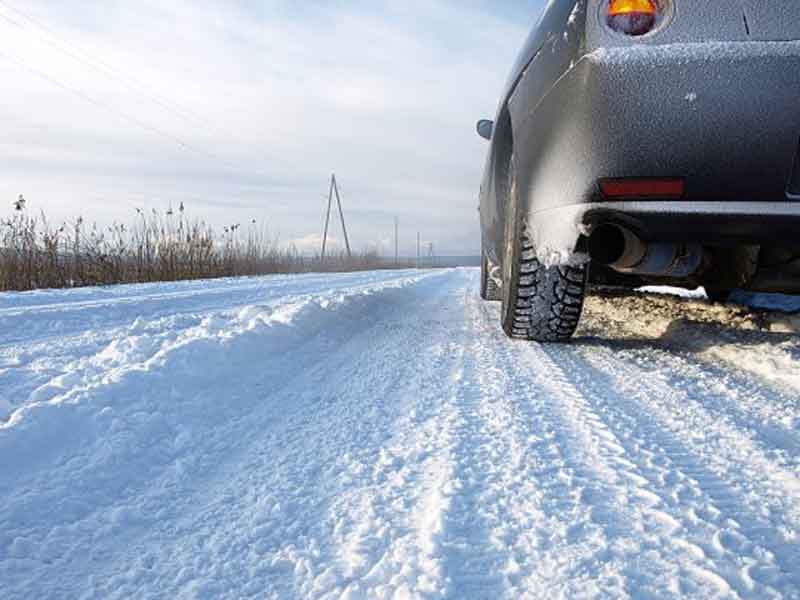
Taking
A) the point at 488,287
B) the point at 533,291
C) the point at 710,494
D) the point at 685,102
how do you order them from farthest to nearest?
1. the point at 488,287
2. the point at 533,291
3. the point at 685,102
4. the point at 710,494

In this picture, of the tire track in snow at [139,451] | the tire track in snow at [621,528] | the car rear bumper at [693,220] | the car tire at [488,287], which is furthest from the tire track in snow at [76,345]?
the car tire at [488,287]

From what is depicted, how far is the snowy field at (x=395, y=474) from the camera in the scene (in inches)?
30.4

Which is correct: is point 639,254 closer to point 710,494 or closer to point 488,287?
point 710,494

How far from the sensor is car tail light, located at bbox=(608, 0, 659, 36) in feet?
4.95

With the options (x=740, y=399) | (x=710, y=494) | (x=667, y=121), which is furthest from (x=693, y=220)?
(x=710, y=494)

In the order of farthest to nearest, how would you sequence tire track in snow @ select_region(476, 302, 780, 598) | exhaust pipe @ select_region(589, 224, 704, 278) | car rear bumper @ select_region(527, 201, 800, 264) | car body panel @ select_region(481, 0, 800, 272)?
exhaust pipe @ select_region(589, 224, 704, 278) < car rear bumper @ select_region(527, 201, 800, 264) < car body panel @ select_region(481, 0, 800, 272) < tire track in snow @ select_region(476, 302, 780, 598)

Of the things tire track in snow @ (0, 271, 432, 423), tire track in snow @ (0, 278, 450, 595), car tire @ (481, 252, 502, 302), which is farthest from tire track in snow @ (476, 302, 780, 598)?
car tire @ (481, 252, 502, 302)

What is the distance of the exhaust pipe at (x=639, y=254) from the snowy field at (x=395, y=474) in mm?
391

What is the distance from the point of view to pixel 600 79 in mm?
1561

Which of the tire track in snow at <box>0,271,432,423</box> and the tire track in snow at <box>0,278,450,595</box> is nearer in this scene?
the tire track in snow at <box>0,278,450,595</box>

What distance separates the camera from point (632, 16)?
1.53 metres

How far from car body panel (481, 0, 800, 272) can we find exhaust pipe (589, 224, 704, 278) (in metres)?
0.57

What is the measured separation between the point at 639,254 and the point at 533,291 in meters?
0.46

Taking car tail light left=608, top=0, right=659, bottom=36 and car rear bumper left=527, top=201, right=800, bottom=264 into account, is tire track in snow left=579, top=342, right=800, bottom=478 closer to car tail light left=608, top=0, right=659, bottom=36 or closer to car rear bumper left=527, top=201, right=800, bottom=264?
car rear bumper left=527, top=201, right=800, bottom=264
